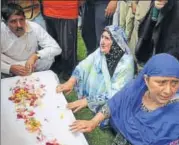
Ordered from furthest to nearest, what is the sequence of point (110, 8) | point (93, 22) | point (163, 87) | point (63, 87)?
point (93, 22), point (110, 8), point (63, 87), point (163, 87)

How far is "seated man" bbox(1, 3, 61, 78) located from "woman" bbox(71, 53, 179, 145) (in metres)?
0.91

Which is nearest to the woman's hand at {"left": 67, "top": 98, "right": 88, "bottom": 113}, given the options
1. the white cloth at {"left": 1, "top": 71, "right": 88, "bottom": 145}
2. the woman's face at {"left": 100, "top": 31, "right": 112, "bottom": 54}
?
the white cloth at {"left": 1, "top": 71, "right": 88, "bottom": 145}

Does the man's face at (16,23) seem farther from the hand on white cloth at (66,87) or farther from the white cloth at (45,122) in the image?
the hand on white cloth at (66,87)

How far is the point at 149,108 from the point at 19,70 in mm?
1204

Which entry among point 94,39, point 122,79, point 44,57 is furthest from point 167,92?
point 94,39

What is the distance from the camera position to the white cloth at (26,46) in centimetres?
316

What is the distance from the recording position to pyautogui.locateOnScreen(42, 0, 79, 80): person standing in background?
3.31 m

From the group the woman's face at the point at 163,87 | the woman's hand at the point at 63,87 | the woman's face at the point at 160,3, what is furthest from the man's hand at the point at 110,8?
the woman's face at the point at 163,87

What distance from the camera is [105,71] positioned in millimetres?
2889

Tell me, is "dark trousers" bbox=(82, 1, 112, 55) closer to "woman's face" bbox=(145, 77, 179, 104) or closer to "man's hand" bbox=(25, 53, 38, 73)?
"man's hand" bbox=(25, 53, 38, 73)

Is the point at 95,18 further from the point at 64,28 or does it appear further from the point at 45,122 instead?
the point at 45,122

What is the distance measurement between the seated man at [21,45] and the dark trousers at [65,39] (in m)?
0.20

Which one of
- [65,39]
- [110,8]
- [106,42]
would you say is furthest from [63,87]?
[110,8]

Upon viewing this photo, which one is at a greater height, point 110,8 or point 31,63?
point 110,8
